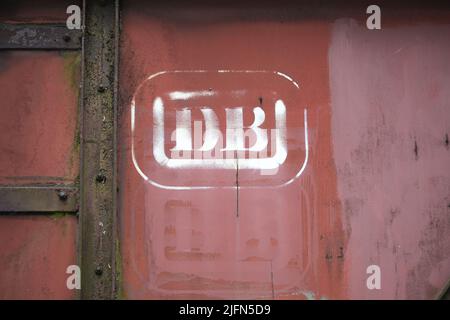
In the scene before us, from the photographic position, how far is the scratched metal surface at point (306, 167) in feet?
7.32

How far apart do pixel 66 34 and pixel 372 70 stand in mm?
1214

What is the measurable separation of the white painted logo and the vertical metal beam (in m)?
0.98

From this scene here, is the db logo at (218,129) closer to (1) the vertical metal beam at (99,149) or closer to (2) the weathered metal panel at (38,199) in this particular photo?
(1) the vertical metal beam at (99,149)

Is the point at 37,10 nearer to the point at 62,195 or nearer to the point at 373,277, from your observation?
the point at 62,195

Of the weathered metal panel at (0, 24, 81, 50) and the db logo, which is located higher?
the weathered metal panel at (0, 24, 81, 50)

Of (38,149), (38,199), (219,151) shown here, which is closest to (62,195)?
(38,199)

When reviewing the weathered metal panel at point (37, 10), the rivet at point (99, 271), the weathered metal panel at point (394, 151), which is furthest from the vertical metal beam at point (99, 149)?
the weathered metal panel at point (394, 151)

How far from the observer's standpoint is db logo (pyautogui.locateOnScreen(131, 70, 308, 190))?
2.26 metres

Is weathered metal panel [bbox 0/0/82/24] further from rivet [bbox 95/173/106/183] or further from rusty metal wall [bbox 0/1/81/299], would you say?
rivet [bbox 95/173/106/183]

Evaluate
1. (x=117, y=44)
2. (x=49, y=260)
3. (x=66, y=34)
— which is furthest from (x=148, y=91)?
(x=49, y=260)

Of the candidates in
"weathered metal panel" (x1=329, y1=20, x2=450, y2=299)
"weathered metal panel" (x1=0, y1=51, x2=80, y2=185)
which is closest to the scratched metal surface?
"weathered metal panel" (x1=329, y1=20, x2=450, y2=299)

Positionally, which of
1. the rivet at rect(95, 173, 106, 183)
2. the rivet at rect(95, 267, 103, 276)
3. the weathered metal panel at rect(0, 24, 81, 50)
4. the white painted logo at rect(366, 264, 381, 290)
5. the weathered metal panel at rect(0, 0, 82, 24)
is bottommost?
the white painted logo at rect(366, 264, 381, 290)

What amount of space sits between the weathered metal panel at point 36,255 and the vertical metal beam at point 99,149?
69 millimetres
